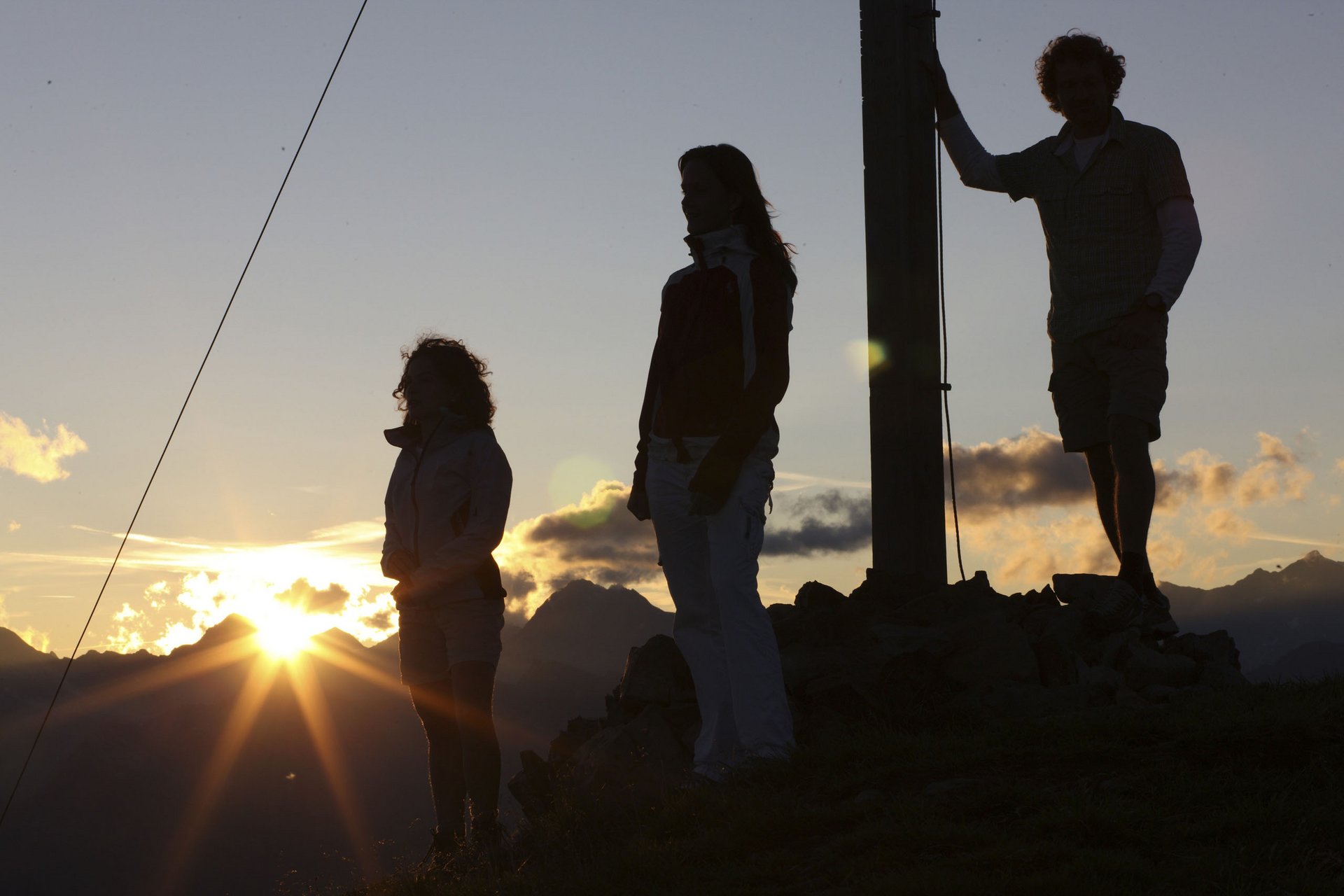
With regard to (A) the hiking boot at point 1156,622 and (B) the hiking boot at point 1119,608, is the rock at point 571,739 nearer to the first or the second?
(B) the hiking boot at point 1119,608

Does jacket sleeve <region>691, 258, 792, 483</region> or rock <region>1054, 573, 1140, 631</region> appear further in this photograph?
rock <region>1054, 573, 1140, 631</region>

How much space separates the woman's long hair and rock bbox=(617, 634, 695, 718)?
1925mm

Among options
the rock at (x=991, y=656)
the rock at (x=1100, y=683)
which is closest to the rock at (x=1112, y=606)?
the rock at (x=1100, y=683)

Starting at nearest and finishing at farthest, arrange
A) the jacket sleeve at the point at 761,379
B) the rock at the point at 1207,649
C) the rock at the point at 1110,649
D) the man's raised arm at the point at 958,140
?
the jacket sleeve at the point at 761,379 → the rock at the point at 1110,649 → the rock at the point at 1207,649 → the man's raised arm at the point at 958,140

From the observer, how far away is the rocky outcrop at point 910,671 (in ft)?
16.4

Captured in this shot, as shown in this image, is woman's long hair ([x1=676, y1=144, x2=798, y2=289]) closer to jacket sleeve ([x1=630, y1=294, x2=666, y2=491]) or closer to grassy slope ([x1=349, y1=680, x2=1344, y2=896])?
jacket sleeve ([x1=630, y1=294, x2=666, y2=491])

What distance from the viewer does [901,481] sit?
6.09 metres

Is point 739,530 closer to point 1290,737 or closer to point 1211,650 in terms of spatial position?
point 1290,737

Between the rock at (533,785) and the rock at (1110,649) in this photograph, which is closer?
the rock at (1110,649)

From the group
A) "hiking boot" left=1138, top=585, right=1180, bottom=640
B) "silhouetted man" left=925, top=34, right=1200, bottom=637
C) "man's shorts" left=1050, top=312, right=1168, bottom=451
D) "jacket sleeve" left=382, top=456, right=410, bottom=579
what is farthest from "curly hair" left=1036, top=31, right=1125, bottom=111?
"jacket sleeve" left=382, top=456, right=410, bottom=579

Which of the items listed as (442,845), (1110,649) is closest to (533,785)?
(442,845)

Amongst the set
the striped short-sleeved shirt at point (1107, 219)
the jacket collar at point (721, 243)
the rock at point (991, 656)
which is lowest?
the rock at point (991, 656)

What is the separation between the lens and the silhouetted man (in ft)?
17.9

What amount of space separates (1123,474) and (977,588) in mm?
868
